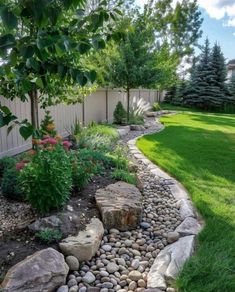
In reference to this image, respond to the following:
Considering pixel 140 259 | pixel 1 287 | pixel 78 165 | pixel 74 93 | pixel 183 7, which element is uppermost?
A: pixel 183 7

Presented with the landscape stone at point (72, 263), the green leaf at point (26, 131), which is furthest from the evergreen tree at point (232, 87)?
the green leaf at point (26, 131)

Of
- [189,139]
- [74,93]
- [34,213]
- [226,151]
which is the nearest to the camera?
[34,213]

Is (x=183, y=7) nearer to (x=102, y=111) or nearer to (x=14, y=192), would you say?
(x=102, y=111)

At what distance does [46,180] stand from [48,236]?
545mm

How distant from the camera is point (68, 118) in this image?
7660 millimetres

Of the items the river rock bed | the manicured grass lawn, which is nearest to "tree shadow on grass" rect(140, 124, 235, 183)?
the manicured grass lawn

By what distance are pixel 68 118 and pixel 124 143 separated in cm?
156

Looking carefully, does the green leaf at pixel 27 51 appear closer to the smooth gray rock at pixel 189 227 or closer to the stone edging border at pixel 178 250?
the stone edging border at pixel 178 250

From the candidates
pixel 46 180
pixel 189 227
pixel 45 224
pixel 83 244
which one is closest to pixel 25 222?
pixel 45 224

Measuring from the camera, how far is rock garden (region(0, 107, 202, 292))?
217 centimetres

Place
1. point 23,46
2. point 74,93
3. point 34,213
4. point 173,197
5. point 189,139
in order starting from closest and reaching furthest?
point 23,46 → point 34,213 → point 173,197 → point 74,93 → point 189,139

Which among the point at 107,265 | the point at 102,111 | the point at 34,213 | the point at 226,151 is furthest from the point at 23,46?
the point at 102,111

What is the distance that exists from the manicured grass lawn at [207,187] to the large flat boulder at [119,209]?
69 centimetres

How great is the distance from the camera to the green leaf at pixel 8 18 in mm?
870
